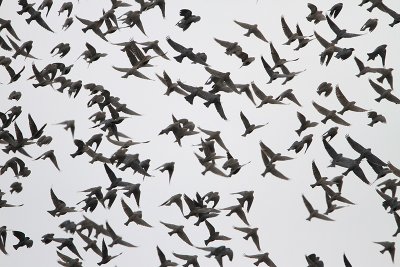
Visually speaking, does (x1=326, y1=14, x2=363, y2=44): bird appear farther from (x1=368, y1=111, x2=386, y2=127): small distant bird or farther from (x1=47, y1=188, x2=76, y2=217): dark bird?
(x1=47, y1=188, x2=76, y2=217): dark bird

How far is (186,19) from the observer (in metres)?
44.1

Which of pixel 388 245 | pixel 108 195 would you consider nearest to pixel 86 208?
pixel 108 195

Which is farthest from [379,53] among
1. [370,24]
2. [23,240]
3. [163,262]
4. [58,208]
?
[23,240]

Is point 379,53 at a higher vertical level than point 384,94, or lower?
higher

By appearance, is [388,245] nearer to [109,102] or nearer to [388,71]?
[388,71]

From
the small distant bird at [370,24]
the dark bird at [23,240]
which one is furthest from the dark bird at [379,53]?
the dark bird at [23,240]

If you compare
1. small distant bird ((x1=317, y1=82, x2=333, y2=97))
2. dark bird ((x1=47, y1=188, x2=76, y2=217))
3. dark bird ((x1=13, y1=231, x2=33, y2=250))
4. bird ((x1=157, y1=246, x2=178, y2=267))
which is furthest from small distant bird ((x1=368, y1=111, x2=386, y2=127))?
dark bird ((x1=13, y1=231, x2=33, y2=250))

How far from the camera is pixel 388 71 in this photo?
151ft

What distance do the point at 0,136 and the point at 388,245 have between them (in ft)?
50.0

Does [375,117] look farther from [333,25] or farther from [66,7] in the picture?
[66,7]

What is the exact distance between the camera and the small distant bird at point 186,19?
43781 millimetres

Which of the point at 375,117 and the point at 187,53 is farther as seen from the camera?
the point at 375,117

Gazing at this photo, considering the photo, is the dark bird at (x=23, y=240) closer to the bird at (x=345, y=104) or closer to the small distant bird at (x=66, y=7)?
the small distant bird at (x=66, y=7)

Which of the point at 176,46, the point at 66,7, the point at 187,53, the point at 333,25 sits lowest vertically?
the point at 333,25
